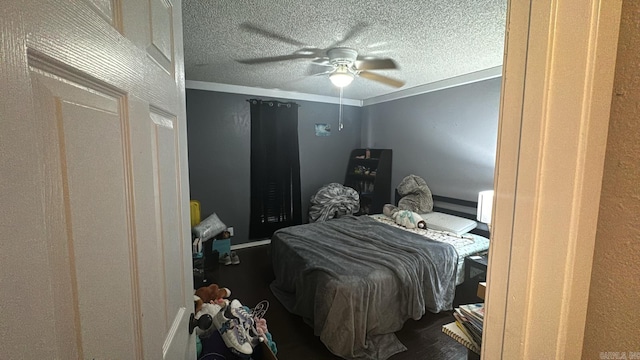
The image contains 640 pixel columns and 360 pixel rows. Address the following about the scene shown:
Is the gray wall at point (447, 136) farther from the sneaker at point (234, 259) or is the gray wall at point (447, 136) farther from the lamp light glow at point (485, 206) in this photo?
the sneaker at point (234, 259)

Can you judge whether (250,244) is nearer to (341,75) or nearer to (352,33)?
(341,75)

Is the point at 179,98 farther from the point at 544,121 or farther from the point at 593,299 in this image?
the point at 593,299

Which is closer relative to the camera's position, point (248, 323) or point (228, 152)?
point (248, 323)

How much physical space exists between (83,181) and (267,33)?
211 centimetres

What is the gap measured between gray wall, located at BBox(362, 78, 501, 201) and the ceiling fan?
44.6 inches

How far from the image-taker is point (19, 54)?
265 mm

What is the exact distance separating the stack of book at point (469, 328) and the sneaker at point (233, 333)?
0.86m

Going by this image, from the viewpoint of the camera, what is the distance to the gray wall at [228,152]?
3.73 meters

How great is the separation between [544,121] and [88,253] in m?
0.77

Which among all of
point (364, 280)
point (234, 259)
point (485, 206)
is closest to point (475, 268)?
point (485, 206)

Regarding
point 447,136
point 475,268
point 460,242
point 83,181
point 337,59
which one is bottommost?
point 475,268

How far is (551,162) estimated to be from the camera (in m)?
0.46

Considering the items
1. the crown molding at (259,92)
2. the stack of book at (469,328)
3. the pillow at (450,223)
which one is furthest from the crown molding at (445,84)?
the stack of book at (469,328)

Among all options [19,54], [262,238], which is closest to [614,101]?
[19,54]
